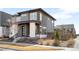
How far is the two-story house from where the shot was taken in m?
3.64

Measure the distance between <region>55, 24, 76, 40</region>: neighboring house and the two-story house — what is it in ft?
0.52

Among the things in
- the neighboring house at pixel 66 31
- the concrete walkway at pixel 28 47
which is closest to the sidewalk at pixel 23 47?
the concrete walkway at pixel 28 47

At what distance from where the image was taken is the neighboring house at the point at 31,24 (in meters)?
3.64

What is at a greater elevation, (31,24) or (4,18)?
(4,18)

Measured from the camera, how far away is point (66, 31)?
3629mm

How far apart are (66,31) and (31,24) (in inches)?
24.7

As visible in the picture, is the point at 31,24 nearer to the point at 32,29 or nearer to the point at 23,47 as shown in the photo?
the point at 32,29

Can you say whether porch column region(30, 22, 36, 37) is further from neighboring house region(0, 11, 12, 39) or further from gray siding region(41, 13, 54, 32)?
neighboring house region(0, 11, 12, 39)

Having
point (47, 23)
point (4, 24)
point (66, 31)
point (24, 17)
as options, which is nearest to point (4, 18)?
point (4, 24)

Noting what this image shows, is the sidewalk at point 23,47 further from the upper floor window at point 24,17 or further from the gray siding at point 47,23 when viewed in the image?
the upper floor window at point 24,17

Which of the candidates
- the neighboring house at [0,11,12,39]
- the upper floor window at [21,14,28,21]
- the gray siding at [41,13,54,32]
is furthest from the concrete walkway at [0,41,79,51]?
the upper floor window at [21,14,28,21]
